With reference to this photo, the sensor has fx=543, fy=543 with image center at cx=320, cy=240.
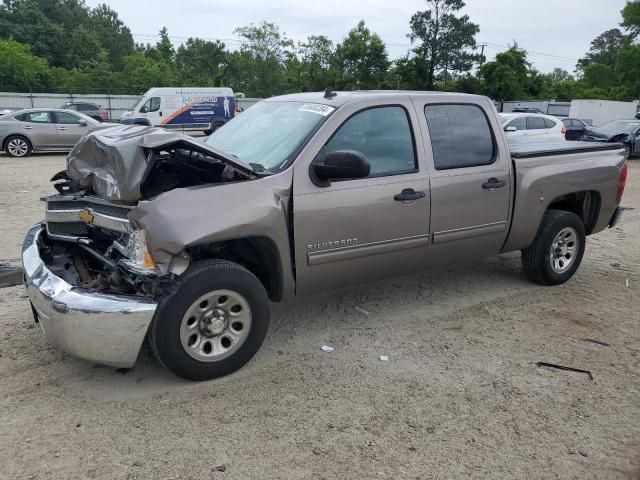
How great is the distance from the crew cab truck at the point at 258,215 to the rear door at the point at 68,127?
1313 centimetres

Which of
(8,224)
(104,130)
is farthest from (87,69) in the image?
(104,130)

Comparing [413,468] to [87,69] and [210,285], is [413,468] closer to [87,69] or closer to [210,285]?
[210,285]

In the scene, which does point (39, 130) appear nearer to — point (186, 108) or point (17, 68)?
point (186, 108)

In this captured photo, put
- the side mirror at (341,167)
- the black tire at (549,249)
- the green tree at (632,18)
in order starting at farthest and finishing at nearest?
the green tree at (632,18)
the black tire at (549,249)
the side mirror at (341,167)

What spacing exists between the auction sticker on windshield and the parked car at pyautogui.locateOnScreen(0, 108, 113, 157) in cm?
1305

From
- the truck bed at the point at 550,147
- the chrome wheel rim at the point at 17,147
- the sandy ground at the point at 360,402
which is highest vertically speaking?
the truck bed at the point at 550,147

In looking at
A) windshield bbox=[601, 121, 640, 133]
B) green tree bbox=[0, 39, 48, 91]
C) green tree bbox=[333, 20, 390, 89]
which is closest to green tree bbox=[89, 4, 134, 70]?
green tree bbox=[0, 39, 48, 91]

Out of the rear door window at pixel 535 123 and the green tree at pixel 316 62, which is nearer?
the rear door window at pixel 535 123

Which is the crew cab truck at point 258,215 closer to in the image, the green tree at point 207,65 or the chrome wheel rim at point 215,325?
the chrome wheel rim at point 215,325

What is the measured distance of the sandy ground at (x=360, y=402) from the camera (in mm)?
2846

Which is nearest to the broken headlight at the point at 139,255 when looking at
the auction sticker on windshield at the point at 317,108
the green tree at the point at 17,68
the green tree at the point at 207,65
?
the auction sticker on windshield at the point at 317,108

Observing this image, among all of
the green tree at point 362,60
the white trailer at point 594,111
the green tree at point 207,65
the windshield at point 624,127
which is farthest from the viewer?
the green tree at point 207,65

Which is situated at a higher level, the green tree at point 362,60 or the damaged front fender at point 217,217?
the green tree at point 362,60

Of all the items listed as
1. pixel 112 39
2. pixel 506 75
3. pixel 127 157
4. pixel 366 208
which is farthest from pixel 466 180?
pixel 112 39
